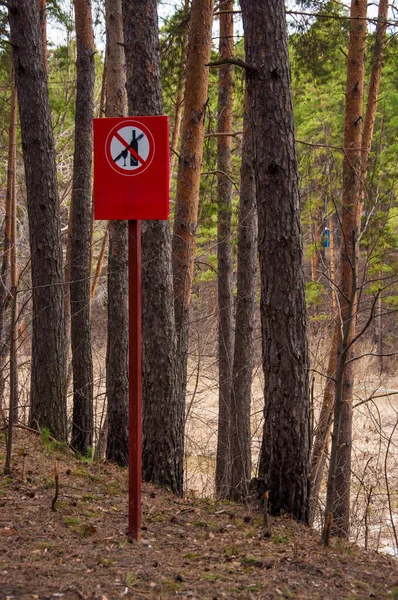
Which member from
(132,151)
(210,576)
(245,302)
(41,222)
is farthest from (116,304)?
(210,576)

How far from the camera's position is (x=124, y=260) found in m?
8.70

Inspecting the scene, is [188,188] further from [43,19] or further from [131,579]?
[43,19]

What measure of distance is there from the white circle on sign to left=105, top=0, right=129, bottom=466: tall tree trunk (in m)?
3.91

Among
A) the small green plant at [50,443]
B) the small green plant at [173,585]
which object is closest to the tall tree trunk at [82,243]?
the small green plant at [50,443]

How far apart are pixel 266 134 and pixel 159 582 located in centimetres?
360

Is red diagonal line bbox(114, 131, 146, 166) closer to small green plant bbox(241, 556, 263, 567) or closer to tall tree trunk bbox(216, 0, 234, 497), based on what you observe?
small green plant bbox(241, 556, 263, 567)

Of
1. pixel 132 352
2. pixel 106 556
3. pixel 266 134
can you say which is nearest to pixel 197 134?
pixel 266 134

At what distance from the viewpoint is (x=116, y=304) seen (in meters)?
8.80

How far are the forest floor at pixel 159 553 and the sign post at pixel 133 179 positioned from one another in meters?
0.67

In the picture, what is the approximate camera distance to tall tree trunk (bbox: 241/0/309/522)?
19.0 ft

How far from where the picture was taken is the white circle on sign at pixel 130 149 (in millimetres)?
4660

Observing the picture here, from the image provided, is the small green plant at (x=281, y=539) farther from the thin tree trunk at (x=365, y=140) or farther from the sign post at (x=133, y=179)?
the thin tree trunk at (x=365, y=140)

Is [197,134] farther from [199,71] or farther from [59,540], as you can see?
[59,540]

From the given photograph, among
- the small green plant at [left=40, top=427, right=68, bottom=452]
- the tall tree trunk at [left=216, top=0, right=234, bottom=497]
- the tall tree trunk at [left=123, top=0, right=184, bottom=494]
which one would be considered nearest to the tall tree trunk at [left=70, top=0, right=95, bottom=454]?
the small green plant at [left=40, top=427, right=68, bottom=452]
